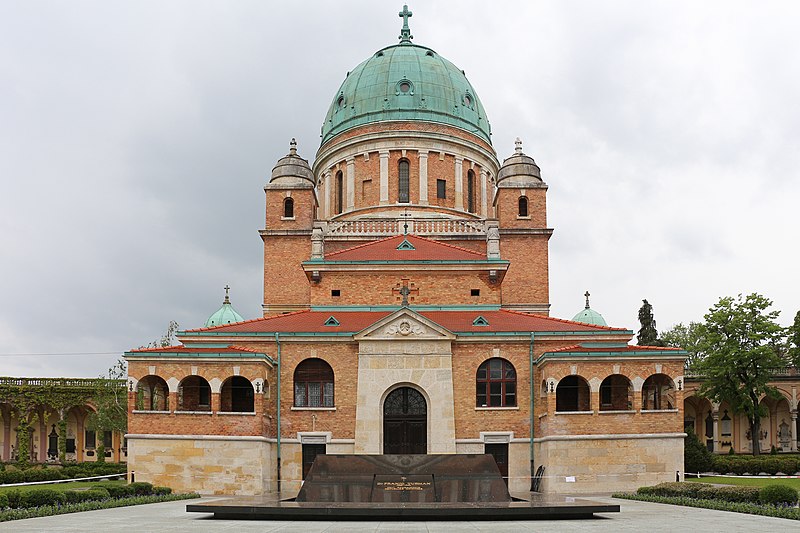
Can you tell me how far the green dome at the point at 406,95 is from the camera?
2379 inches

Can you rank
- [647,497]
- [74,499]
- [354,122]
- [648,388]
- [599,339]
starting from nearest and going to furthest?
[74,499]
[647,497]
[599,339]
[648,388]
[354,122]

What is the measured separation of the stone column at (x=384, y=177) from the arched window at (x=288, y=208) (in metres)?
6.13

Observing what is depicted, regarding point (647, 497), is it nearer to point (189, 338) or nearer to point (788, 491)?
point (788, 491)

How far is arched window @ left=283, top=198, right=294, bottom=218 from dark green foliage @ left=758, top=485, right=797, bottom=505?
37.6m

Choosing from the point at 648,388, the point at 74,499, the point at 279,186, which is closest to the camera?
the point at 74,499

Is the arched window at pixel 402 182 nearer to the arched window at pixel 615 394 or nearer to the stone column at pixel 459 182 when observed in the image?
the stone column at pixel 459 182

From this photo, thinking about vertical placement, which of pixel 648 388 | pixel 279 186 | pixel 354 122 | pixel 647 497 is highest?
pixel 354 122

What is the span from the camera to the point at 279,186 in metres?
56.7

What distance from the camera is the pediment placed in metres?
39.0

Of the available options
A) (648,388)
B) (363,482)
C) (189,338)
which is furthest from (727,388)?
(363,482)

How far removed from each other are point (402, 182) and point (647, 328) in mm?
27259

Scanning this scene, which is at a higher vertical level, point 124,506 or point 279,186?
point 279,186

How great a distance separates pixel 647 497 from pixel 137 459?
21101 mm

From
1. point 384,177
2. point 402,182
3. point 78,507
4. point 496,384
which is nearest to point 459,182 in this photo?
point 402,182
